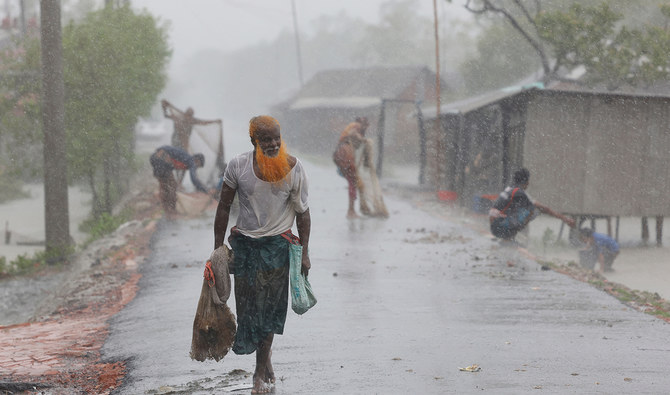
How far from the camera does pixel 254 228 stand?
5.21m

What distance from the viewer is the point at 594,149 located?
16453 millimetres

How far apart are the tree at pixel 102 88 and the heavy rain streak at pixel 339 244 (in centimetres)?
7

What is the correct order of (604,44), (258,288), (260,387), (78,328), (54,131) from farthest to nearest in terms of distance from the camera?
1. (604,44)
2. (54,131)
3. (78,328)
4. (258,288)
5. (260,387)

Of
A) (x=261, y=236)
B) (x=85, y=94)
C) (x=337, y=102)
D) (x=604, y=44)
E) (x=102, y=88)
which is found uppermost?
(x=604, y=44)

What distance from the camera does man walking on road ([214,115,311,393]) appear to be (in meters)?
5.14

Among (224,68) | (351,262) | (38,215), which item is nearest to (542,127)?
(351,262)

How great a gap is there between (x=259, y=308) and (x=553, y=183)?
1222cm

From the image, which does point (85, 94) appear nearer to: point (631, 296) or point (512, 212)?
point (512, 212)

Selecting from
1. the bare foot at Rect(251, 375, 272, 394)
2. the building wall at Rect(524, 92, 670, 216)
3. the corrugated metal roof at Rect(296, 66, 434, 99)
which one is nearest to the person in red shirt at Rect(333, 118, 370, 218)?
the building wall at Rect(524, 92, 670, 216)

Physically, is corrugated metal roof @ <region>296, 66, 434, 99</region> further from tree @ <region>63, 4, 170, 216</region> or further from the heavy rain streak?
tree @ <region>63, 4, 170, 216</region>

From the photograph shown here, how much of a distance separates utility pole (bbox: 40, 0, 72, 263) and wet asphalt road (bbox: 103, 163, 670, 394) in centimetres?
318

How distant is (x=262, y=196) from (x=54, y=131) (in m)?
9.68

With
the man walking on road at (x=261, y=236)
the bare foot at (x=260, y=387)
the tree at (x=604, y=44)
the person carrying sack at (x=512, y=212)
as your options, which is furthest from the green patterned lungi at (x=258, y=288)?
the tree at (x=604, y=44)

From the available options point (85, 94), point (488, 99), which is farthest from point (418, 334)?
point (85, 94)
